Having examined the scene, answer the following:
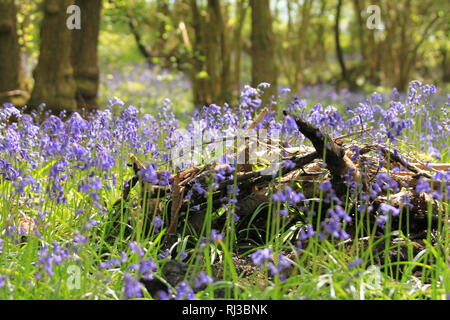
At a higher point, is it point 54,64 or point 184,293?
point 54,64

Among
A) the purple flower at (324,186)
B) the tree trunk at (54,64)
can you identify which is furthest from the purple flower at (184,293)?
the tree trunk at (54,64)

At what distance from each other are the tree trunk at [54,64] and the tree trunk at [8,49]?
78.3 inches

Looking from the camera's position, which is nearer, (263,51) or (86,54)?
(86,54)

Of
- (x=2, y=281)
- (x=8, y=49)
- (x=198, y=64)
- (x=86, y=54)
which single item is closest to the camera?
(x=2, y=281)

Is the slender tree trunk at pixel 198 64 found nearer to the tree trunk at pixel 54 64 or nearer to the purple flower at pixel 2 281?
the tree trunk at pixel 54 64

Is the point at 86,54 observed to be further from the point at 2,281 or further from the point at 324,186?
the point at 324,186

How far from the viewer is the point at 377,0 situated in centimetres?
1922

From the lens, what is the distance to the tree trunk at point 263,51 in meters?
9.07

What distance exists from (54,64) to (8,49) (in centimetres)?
246

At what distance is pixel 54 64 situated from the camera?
305 inches

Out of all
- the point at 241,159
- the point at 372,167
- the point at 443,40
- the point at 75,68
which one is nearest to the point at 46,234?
the point at 241,159

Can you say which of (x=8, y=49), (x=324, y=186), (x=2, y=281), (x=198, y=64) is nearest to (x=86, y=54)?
(x=8, y=49)

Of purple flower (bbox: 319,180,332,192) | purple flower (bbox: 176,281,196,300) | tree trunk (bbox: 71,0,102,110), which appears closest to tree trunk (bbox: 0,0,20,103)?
tree trunk (bbox: 71,0,102,110)
